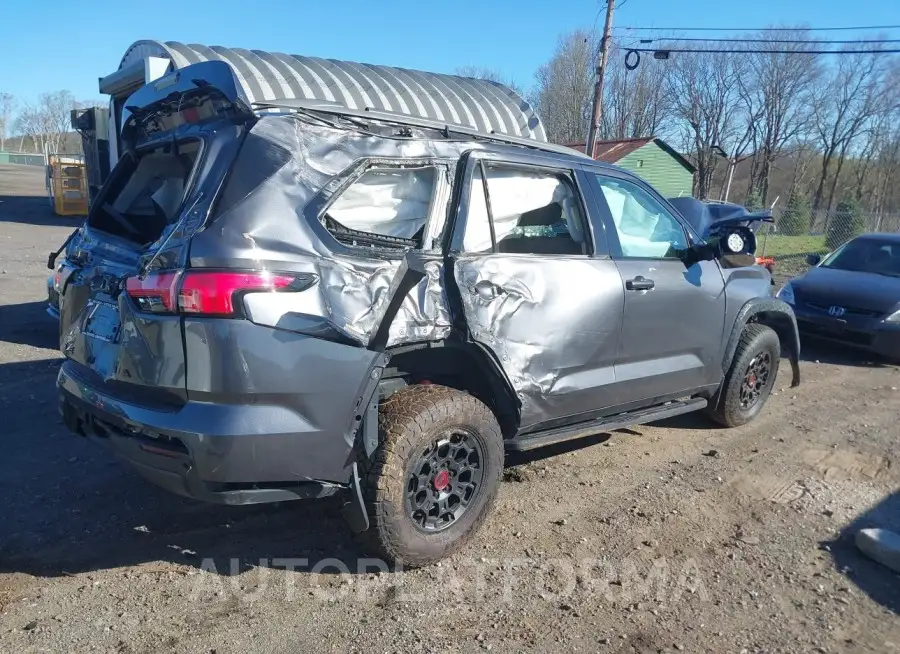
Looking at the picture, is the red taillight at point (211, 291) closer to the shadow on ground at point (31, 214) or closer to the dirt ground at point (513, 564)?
the dirt ground at point (513, 564)

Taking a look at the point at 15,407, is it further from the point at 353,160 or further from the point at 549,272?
the point at 549,272

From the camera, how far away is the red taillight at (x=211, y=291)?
276 centimetres

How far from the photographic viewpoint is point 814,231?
28250 mm

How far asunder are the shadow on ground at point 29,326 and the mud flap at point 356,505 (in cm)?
538

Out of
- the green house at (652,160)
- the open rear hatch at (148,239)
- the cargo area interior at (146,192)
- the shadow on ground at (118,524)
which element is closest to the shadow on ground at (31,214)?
the shadow on ground at (118,524)

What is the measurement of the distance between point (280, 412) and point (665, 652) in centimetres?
184

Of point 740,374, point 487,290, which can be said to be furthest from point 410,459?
point 740,374

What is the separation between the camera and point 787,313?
5.66 m

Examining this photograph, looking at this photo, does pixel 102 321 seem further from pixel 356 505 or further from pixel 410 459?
pixel 410 459

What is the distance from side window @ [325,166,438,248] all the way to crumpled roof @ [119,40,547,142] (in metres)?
7.40

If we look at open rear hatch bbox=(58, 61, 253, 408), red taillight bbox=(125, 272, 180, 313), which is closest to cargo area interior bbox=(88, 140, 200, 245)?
open rear hatch bbox=(58, 61, 253, 408)

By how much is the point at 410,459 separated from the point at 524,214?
1.53 metres

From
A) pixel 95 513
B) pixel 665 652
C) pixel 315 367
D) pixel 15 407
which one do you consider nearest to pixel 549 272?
pixel 315 367

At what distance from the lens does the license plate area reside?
3104 mm
